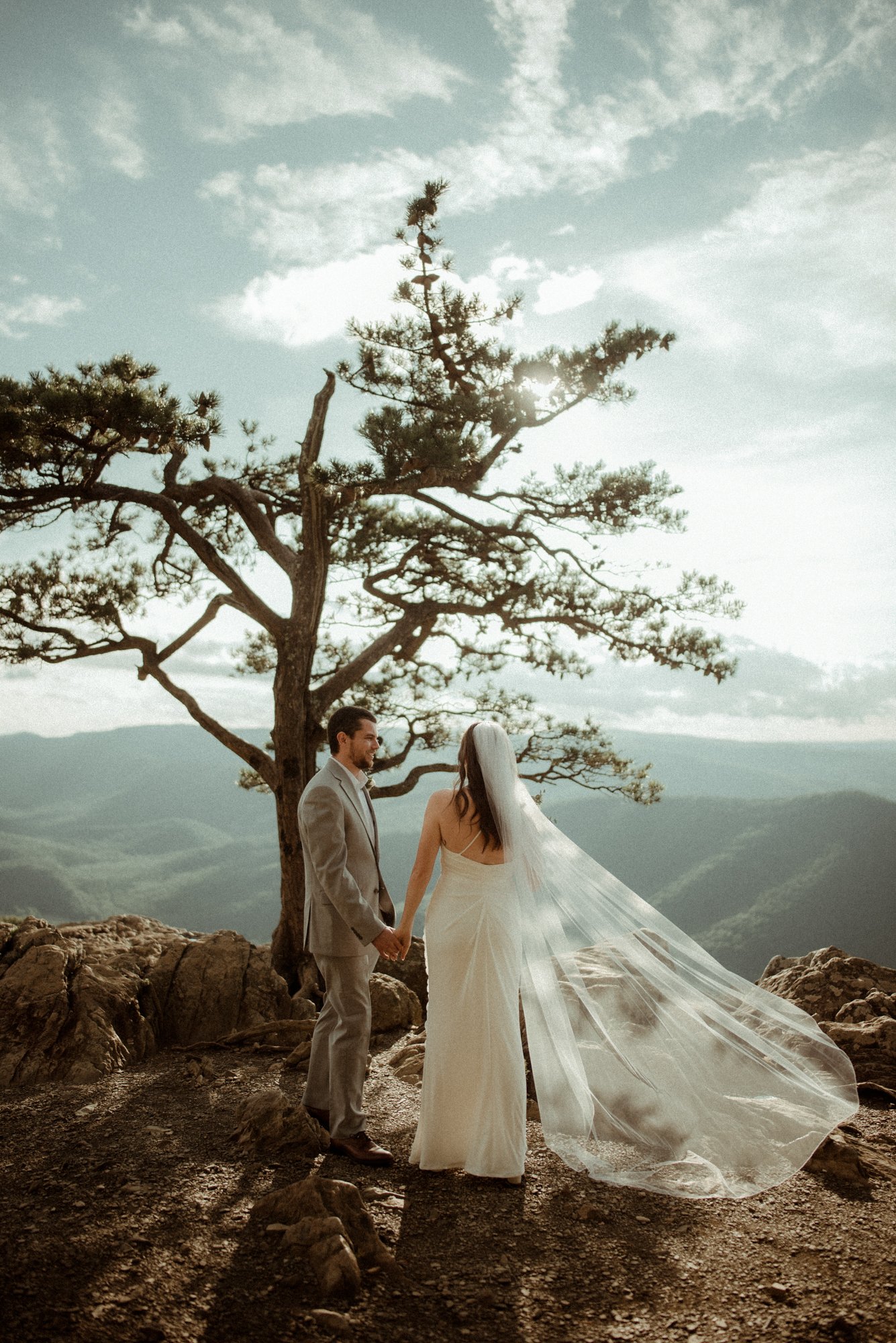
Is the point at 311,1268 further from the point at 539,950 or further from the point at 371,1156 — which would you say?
the point at 539,950

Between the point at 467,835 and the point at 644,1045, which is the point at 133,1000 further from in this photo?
the point at 644,1045

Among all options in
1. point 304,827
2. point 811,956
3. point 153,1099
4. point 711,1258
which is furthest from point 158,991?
point 811,956

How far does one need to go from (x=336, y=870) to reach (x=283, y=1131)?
3.85 ft

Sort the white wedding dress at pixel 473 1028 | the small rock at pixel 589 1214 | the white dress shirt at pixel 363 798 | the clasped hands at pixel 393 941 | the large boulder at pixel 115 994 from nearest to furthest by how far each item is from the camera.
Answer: the small rock at pixel 589 1214
the white wedding dress at pixel 473 1028
the clasped hands at pixel 393 941
the white dress shirt at pixel 363 798
the large boulder at pixel 115 994

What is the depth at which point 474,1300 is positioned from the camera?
2.46 metres

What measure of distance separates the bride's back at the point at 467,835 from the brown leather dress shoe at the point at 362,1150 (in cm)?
131

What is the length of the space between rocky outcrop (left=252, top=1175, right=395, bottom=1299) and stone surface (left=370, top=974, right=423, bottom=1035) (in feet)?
12.1

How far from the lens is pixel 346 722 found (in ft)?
13.3

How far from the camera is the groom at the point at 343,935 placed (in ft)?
12.0

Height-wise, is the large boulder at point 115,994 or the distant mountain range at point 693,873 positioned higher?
the large boulder at point 115,994

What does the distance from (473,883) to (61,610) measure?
722 centimetres

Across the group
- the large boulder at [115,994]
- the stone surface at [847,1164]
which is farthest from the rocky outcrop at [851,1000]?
the large boulder at [115,994]

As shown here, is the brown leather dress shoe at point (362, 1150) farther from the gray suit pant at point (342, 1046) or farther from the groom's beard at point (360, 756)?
the groom's beard at point (360, 756)

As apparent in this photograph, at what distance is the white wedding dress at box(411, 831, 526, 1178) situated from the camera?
346 cm
